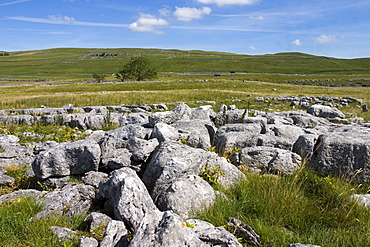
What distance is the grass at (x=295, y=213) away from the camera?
439 centimetres

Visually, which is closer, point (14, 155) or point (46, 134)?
point (14, 155)

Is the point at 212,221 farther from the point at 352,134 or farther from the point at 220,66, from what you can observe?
the point at 220,66

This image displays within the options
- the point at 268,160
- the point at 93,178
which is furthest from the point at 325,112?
the point at 93,178

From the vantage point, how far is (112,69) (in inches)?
6201

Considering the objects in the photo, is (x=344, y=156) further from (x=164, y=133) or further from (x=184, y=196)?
(x=164, y=133)

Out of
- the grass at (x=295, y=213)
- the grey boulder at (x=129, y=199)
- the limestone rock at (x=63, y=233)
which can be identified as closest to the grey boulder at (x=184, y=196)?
the grass at (x=295, y=213)

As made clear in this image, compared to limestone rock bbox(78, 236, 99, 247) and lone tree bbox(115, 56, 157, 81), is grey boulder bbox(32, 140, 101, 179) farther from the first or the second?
lone tree bbox(115, 56, 157, 81)

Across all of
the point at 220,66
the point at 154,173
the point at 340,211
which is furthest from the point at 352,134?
the point at 220,66

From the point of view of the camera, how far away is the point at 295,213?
16.2ft

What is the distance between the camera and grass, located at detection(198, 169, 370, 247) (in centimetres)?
439

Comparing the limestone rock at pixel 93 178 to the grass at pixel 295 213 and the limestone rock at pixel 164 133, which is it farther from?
the grass at pixel 295 213

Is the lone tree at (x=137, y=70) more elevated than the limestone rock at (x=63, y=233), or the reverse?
the lone tree at (x=137, y=70)

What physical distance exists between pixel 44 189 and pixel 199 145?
4.75 metres

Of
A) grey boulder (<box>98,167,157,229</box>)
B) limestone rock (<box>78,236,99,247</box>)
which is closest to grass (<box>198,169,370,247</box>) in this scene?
grey boulder (<box>98,167,157,229</box>)
